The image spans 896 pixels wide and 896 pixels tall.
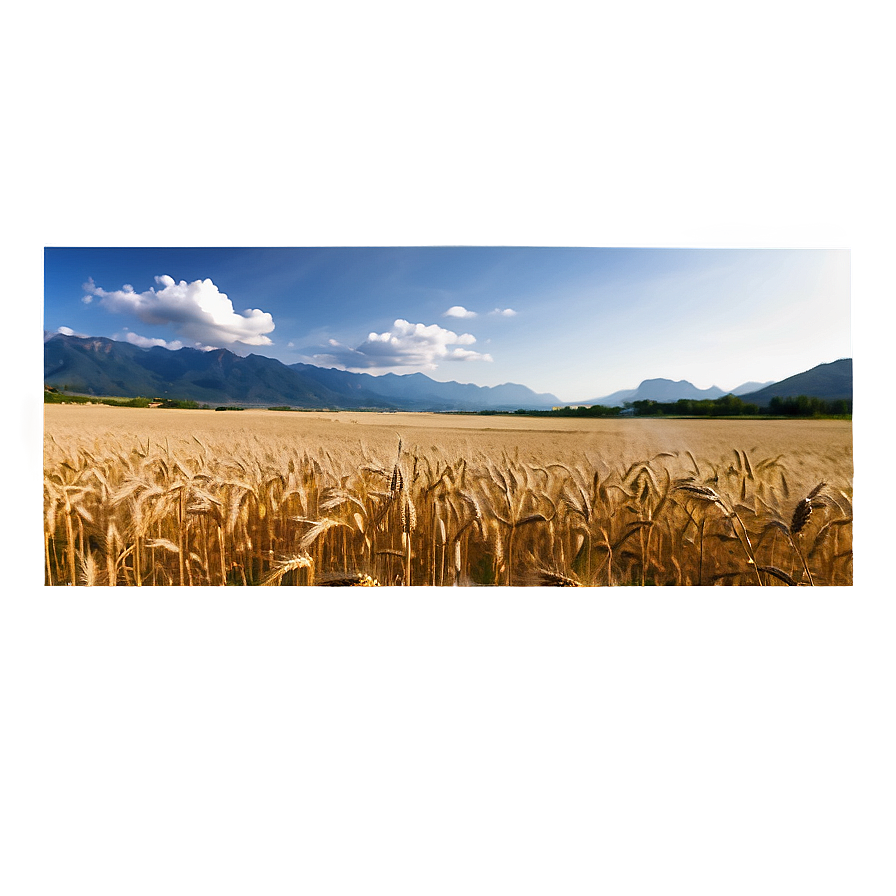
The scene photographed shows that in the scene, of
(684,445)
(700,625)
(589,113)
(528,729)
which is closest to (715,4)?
(589,113)

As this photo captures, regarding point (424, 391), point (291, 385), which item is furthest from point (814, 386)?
point (291, 385)

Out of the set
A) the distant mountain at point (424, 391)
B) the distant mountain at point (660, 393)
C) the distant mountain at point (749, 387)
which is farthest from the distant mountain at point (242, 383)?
the distant mountain at point (749, 387)

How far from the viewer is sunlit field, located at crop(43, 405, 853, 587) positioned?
201cm

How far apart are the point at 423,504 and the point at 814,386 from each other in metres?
1.01

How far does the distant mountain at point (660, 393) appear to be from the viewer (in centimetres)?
201

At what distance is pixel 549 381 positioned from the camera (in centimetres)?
203

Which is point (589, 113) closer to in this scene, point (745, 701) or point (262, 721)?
point (745, 701)

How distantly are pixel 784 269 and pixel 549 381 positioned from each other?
652 millimetres

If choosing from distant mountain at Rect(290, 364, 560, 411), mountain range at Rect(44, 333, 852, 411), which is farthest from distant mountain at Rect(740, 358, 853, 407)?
distant mountain at Rect(290, 364, 560, 411)

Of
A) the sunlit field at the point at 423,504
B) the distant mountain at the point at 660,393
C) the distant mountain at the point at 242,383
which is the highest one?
the distant mountain at the point at 242,383

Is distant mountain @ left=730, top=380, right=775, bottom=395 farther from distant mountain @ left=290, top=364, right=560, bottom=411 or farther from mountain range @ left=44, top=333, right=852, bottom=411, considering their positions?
distant mountain @ left=290, top=364, right=560, bottom=411

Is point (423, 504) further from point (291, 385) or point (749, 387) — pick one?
point (749, 387)

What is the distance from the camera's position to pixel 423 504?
6.64 ft

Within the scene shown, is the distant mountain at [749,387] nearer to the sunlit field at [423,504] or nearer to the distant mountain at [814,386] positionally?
the distant mountain at [814,386]
